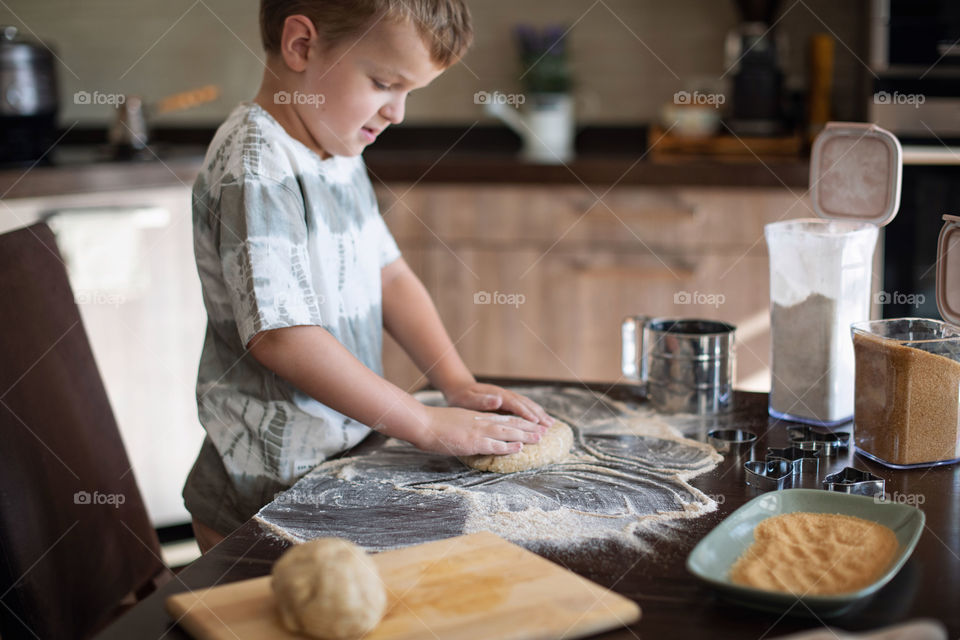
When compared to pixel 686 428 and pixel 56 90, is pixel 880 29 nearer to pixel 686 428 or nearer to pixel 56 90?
pixel 686 428

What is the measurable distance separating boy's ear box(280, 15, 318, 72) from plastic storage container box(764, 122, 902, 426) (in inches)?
21.8

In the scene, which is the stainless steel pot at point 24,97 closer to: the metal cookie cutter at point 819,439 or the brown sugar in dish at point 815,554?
the metal cookie cutter at point 819,439

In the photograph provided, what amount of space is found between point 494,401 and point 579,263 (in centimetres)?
139

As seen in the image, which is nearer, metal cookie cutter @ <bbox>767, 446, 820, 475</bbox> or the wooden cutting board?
the wooden cutting board

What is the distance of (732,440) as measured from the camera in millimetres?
958

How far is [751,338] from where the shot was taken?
91.0 inches

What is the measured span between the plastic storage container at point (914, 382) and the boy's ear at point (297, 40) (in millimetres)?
652

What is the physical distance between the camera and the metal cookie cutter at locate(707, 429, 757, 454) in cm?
94

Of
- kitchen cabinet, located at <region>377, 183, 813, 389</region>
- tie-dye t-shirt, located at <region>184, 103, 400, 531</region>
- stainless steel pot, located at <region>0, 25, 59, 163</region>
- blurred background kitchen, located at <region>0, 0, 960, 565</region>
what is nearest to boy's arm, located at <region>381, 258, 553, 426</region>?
tie-dye t-shirt, located at <region>184, 103, 400, 531</region>

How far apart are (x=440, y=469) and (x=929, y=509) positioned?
440 mm

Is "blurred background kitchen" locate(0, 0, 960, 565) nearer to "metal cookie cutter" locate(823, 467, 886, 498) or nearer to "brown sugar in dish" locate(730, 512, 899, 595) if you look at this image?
"metal cookie cutter" locate(823, 467, 886, 498)

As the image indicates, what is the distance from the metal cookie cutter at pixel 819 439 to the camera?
91cm

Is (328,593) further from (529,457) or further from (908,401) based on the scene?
(908,401)

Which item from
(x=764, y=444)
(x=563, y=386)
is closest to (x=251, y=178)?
(x=563, y=386)
